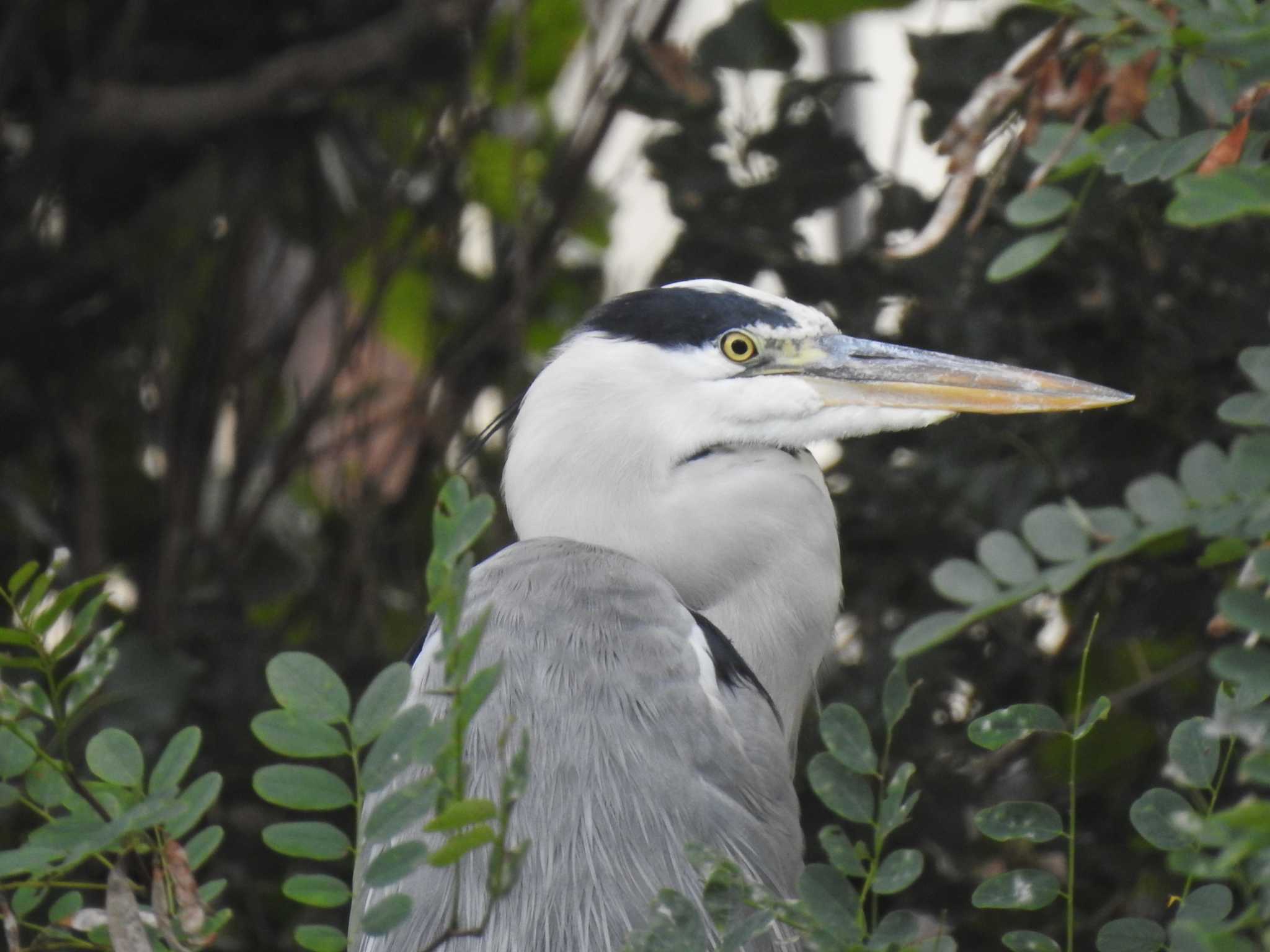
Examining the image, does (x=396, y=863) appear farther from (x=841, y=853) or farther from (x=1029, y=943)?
(x=1029, y=943)

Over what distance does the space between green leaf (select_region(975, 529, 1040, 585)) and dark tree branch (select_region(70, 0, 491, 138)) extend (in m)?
1.62

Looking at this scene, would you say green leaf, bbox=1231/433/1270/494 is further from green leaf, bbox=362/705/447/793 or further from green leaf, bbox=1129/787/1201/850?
green leaf, bbox=362/705/447/793

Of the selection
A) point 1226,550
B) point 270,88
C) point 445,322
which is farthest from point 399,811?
point 445,322

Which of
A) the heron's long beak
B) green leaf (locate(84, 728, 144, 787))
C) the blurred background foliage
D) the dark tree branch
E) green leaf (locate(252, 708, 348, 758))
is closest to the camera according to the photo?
green leaf (locate(252, 708, 348, 758))

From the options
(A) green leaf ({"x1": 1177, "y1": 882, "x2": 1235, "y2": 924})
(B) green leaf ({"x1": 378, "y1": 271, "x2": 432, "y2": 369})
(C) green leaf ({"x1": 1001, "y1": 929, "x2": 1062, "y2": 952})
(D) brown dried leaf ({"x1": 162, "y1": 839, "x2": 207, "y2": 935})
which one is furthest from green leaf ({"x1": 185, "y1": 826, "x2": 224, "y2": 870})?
(B) green leaf ({"x1": 378, "y1": 271, "x2": 432, "y2": 369})

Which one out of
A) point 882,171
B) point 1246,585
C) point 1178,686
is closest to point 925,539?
point 1178,686

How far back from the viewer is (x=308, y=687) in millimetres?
→ 967

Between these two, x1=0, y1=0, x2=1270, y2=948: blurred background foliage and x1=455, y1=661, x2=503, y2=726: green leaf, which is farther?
x1=0, y1=0, x2=1270, y2=948: blurred background foliage

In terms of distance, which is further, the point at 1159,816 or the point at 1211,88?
the point at 1211,88

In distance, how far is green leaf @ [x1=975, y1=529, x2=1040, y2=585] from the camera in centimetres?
125

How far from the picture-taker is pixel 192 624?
2373mm

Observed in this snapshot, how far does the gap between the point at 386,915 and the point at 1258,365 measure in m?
0.64

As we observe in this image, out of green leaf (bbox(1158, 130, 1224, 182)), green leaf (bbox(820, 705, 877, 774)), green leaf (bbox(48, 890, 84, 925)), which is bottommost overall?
green leaf (bbox(48, 890, 84, 925))

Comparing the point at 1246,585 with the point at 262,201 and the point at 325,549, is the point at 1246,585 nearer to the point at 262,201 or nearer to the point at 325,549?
the point at 325,549
